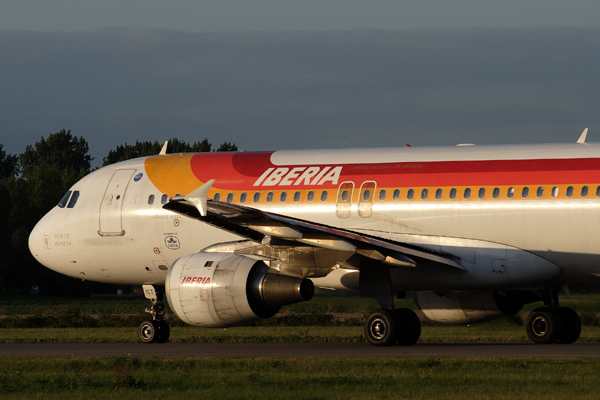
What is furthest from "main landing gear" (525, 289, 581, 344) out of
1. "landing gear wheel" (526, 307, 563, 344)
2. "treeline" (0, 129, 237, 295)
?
"treeline" (0, 129, 237, 295)

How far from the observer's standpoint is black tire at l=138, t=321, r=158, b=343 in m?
22.6

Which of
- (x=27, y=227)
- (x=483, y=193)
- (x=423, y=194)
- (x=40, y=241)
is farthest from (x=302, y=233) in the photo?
(x=27, y=227)

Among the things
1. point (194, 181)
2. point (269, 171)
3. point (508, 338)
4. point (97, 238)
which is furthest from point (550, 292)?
point (97, 238)

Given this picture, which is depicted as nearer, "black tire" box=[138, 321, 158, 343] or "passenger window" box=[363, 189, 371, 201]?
"passenger window" box=[363, 189, 371, 201]

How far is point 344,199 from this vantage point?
2078cm

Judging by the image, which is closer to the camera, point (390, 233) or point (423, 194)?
point (423, 194)

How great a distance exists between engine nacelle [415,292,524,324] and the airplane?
0.03 m

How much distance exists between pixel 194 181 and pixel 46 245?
5066 mm

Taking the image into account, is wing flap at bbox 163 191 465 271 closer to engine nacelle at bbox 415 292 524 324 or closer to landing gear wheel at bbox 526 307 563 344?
engine nacelle at bbox 415 292 524 324

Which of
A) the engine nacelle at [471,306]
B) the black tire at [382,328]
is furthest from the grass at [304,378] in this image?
the engine nacelle at [471,306]

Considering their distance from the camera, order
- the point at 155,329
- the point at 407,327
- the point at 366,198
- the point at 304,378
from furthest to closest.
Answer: the point at 155,329 → the point at 366,198 → the point at 407,327 → the point at 304,378

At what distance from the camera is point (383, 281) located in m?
19.6

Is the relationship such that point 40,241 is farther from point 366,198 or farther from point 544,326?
point 544,326

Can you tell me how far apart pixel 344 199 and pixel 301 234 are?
3.30m
